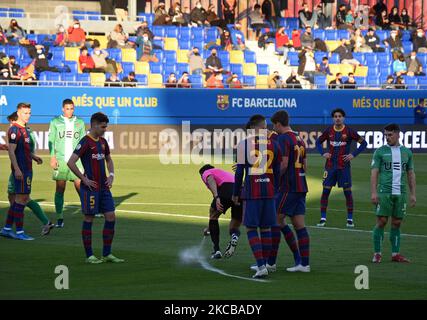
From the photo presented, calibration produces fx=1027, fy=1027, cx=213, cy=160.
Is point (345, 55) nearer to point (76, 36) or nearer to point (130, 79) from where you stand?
point (130, 79)

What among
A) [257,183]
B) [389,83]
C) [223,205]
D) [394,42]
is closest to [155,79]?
[389,83]

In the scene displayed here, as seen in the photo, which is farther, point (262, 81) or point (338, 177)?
point (262, 81)

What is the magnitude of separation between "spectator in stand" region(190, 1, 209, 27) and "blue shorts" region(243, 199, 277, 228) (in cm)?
3073

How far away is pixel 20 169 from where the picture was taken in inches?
669

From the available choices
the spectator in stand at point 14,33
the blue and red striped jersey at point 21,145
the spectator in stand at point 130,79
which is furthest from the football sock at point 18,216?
the spectator in stand at point 14,33

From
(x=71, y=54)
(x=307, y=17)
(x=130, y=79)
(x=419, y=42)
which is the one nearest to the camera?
(x=130, y=79)

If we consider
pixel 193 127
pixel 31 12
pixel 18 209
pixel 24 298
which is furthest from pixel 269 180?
pixel 31 12

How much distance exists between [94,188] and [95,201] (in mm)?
179

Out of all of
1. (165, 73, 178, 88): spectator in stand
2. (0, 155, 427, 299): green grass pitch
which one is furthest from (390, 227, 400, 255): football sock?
(165, 73, 178, 88): spectator in stand

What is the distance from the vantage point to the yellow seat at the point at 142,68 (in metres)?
39.2

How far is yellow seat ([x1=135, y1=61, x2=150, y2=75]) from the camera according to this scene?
39.2m

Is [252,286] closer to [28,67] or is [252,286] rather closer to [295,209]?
[295,209]

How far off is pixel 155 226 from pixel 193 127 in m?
18.6

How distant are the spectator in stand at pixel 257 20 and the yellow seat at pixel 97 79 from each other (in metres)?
10.4
